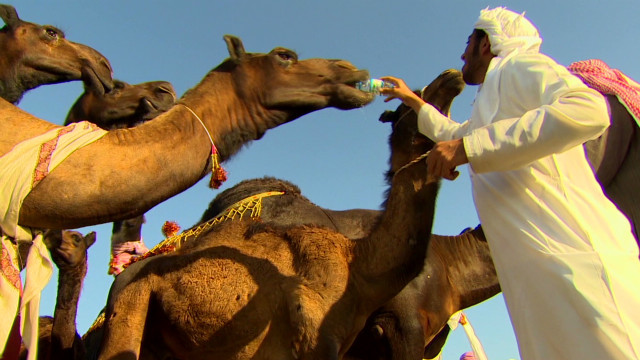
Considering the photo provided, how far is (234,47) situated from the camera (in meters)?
4.69

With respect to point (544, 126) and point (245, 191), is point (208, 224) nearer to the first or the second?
point (245, 191)

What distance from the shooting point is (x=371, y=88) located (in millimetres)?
4762

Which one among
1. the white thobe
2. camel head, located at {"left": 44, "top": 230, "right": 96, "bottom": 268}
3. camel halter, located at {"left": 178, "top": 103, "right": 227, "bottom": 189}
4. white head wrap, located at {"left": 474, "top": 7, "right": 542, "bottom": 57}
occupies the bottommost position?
the white thobe

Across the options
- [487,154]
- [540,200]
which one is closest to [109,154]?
[487,154]

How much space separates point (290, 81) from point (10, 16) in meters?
→ 3.33

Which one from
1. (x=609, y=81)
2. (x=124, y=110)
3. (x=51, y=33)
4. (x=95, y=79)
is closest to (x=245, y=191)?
(x=124, y=110)

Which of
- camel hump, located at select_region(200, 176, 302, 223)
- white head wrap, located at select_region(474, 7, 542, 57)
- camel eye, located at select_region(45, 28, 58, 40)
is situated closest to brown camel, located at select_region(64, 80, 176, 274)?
camel eye, located at select_region(45, 28, 58, 40)

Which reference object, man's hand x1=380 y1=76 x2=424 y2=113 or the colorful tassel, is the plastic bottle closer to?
man's hand x1=380 y1=76 x2=424 y2=113

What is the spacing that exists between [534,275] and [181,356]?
3.44 metres

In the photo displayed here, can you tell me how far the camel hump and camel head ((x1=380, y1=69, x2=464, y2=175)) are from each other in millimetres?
2246

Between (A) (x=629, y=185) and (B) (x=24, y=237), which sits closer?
(B) (x=24, y=237)

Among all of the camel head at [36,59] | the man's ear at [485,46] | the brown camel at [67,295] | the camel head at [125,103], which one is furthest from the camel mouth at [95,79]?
the man's ear at [485,46]

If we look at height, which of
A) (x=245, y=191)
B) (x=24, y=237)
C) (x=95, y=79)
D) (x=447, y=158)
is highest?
(x=95, y=79)

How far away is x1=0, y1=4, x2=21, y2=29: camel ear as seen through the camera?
580cm
